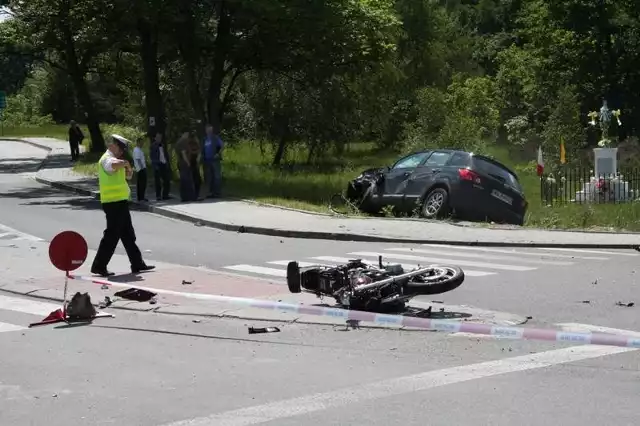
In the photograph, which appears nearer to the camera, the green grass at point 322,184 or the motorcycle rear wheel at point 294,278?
the motorcycle rear wheel at point 294,278

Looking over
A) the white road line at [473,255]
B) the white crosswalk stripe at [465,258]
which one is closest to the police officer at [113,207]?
the white crosswalk stripe at [465,258]

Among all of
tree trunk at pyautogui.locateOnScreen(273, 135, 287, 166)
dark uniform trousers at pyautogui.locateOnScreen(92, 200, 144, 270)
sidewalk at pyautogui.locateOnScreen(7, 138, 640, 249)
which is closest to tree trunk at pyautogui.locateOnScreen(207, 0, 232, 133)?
sidewalk at pyautogui.locateOnScreen(7, 138, 640, 249)

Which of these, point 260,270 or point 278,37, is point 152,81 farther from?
point 260,270

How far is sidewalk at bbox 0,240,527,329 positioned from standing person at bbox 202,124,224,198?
949 centimetres

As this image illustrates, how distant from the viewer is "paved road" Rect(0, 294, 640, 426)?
6.21m

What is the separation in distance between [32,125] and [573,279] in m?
73.5

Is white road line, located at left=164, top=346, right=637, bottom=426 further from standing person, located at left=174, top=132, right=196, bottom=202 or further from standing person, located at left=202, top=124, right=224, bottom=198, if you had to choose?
standing person, located at left=202, top=124, right=224, bottom=198

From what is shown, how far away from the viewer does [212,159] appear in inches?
940

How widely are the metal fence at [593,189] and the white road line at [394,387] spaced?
1703 cm

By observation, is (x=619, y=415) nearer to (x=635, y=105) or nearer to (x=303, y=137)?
(x=303, y=137)

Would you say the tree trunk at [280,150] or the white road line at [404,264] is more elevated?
the tree trunk at [280,150]

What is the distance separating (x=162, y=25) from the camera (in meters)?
27.2

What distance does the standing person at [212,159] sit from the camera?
78.0ft

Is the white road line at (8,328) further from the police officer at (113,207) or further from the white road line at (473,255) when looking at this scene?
the white road line at (473,255)
